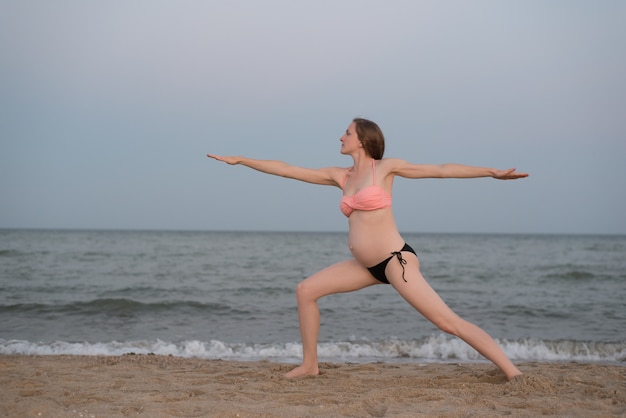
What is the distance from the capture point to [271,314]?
41.3ft

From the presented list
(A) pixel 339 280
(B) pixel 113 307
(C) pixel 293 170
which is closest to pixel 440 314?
(A) pixel 339 280

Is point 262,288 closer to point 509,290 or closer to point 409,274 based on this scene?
point 509,290

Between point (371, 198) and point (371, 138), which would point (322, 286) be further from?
point (371, 138)

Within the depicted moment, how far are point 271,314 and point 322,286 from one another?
Result: 24.1 ft

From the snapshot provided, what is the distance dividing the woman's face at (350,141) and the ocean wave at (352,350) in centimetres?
387

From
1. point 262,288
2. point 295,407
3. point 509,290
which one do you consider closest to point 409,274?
point 295,407

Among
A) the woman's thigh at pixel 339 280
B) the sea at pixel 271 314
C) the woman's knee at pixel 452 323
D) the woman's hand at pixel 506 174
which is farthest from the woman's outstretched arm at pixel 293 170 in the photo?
the sea at pixel 271 314

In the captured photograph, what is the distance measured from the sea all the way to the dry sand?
2.39 metres

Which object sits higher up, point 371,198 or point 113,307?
point 371,198

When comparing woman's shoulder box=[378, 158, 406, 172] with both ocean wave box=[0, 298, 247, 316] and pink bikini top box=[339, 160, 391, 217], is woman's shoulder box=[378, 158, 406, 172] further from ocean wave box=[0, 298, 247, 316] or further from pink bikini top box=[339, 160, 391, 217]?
ocean wave box=[0, 298, 247, 316]

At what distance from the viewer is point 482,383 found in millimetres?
5184

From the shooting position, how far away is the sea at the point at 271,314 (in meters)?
9.09

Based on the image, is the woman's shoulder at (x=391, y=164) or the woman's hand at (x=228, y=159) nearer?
the woman's shoulder at (x=391, y=164)

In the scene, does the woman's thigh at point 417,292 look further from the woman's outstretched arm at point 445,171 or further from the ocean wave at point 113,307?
the ocean wave at point 113,307
